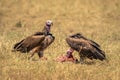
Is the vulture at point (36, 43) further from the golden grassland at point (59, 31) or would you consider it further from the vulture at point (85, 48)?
the vulture at point (85, 48)

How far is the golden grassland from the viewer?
460 inches

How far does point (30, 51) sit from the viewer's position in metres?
13.2

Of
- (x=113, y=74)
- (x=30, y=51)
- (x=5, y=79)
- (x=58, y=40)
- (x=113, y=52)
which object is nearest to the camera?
(x=5, y=79)

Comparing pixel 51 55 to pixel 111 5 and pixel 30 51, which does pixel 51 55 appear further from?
pixel 111 5

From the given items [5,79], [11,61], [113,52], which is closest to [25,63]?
[11,61]

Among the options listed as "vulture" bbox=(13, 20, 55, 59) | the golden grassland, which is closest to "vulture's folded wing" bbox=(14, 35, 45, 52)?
"vulture" bbox=(13, 20, 55, 59)

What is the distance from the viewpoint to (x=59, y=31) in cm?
2083

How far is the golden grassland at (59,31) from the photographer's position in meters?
11.7

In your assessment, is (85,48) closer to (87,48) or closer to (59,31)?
(87,48)

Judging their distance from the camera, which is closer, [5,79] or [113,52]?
[5,79]

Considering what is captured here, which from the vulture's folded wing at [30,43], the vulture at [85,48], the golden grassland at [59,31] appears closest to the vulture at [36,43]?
the vulture's folded wing at [30,43]

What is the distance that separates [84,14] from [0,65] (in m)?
13.3

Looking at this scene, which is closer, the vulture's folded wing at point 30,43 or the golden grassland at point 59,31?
the golden grassland at point 59,31

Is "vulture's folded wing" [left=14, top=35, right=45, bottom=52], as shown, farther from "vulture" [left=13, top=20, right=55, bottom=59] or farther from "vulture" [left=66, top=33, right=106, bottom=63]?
"vulture" [left=66, top=33, right=106, bottom=63]
